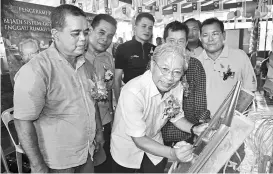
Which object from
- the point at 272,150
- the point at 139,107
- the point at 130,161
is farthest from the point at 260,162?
the point at 130,161

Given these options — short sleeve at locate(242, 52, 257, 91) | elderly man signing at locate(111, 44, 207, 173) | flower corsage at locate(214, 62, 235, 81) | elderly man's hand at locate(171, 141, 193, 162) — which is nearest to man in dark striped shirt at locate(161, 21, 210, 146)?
elderly man signing at locate(111, 44, 207, 173)

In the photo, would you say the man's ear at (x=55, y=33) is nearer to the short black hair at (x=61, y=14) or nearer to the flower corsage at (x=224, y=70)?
the short black hair at (x=61, y=14)

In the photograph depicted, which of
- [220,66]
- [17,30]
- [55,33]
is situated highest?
[17,30]

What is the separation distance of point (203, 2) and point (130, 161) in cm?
863

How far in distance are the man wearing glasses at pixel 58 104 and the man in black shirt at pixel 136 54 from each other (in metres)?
1.22

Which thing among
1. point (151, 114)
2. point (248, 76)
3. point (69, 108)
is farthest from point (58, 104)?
point (248, 76)

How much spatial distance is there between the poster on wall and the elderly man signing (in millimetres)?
1466

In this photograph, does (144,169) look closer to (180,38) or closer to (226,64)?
(180,38)

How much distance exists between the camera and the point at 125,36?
8609 mm

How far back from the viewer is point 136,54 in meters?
2.53

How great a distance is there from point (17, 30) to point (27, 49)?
0.20 m

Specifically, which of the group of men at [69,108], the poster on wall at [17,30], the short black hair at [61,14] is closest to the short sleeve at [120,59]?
the poster on wall at [17,30]

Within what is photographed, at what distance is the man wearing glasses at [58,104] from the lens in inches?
41.4

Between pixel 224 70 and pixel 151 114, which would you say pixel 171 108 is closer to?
pixel 151 114
